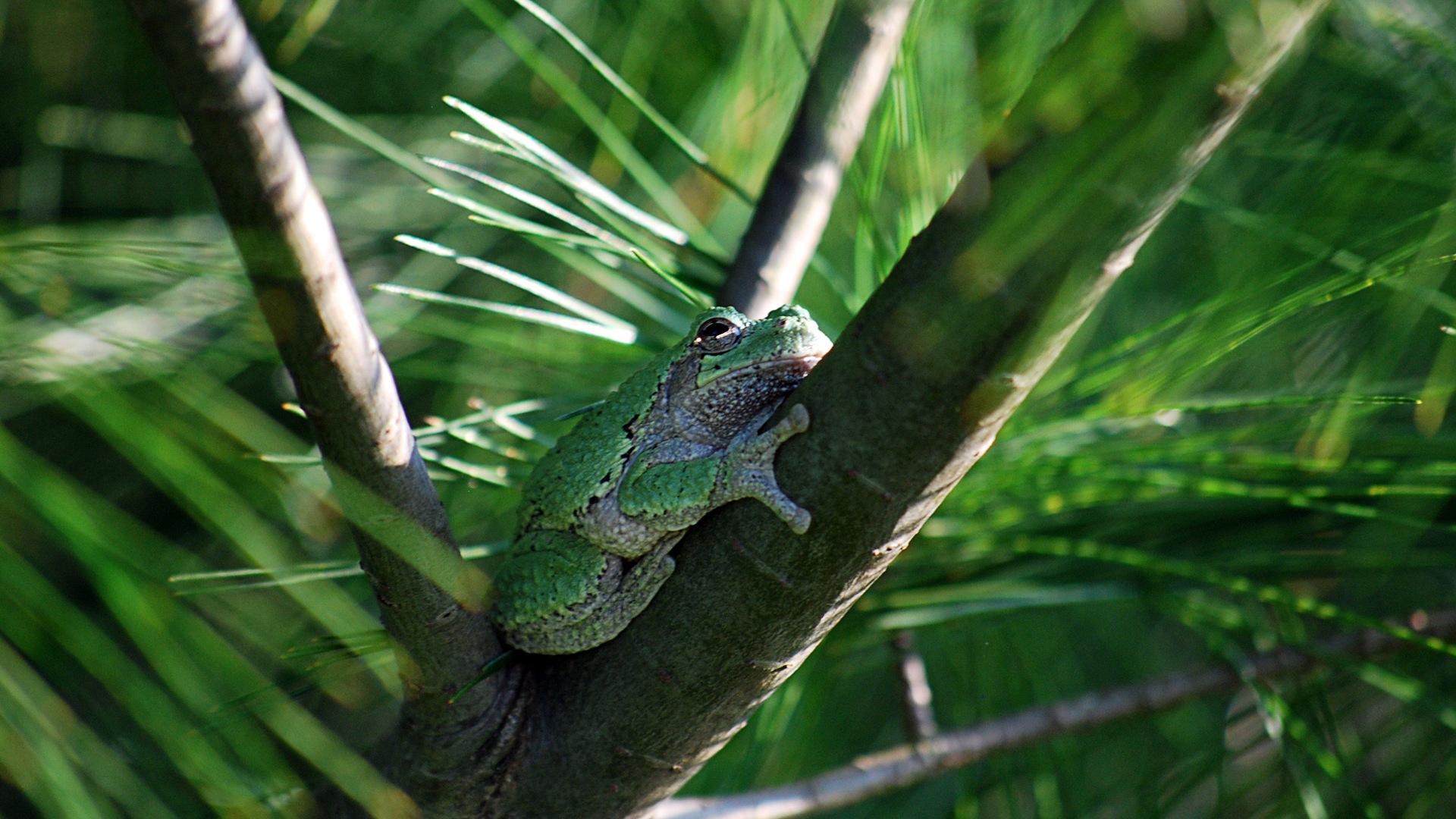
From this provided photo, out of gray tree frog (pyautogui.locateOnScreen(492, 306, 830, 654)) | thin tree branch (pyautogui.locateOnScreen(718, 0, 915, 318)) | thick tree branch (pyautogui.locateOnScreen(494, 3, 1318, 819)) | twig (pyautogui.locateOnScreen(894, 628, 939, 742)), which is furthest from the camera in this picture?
twig (pyautogui.locateOnScreen(894, 628, 939, 742))

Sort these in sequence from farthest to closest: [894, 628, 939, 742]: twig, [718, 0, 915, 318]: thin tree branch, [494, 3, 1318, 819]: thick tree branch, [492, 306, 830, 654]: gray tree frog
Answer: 1. [894, 628, 939, 742]: twig
2. [718, 0, 915, 318]: thin tree branch
3. [492, 306, 830, 654]: gray tree frog
4. [494, 3, 1318, 819]: thick tree branch

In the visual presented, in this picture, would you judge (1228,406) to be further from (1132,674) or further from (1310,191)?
(1132,674)

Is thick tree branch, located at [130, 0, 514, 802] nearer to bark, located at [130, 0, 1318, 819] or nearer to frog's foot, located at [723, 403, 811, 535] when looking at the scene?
bark, located at [130, 0, 1318, 819]

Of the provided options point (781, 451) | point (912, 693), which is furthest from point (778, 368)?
point (912, 693)

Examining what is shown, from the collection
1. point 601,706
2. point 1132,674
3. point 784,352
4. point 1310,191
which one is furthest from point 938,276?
point 1132,674

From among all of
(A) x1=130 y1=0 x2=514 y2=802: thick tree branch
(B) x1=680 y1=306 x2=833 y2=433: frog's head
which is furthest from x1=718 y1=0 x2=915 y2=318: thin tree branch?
(A) x1=130 y1=0 x2=514 y2=802: thick tree branch

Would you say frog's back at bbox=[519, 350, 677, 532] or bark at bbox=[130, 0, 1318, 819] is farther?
frog's back at bbox=[519, 350, 677, 532]

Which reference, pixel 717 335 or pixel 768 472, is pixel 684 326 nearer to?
pixel 717 335

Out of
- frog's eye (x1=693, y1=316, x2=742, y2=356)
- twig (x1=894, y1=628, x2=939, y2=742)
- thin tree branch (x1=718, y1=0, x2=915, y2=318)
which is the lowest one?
twig (x1=894, y1=628, x2=939, y2=742)

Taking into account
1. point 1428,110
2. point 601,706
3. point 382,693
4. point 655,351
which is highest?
point 1428,110
